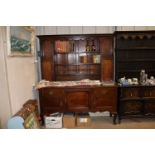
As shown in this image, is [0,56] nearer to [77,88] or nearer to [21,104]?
[21,104]

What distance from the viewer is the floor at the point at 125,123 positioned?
3.05 m

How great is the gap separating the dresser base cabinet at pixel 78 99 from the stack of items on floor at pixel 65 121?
140mm

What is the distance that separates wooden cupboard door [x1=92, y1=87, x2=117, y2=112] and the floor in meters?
0.30

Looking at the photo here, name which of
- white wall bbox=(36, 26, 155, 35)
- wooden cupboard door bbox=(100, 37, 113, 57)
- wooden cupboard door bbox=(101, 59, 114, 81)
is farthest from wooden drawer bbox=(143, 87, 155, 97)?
white wall bbox=(36, 26, 155, 35)

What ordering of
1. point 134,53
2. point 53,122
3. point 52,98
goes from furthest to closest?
1. point 134,53
2. point 52,98
3. point 53,122

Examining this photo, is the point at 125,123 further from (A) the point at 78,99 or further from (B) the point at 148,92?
(A) the point at 78,99

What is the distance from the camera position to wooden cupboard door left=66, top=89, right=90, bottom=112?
3102 millimetres

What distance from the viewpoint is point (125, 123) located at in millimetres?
3229

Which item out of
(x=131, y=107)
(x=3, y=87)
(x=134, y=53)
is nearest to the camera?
(x=3, y=87)

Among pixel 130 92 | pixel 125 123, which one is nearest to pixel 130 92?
pixel 130 92

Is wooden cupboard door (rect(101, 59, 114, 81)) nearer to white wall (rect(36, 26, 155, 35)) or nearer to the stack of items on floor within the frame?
white wall (rect(36, 26, 155, 35))

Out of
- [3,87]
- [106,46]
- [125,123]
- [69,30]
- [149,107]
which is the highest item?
[69,30]

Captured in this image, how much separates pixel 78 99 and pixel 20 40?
1454mm
